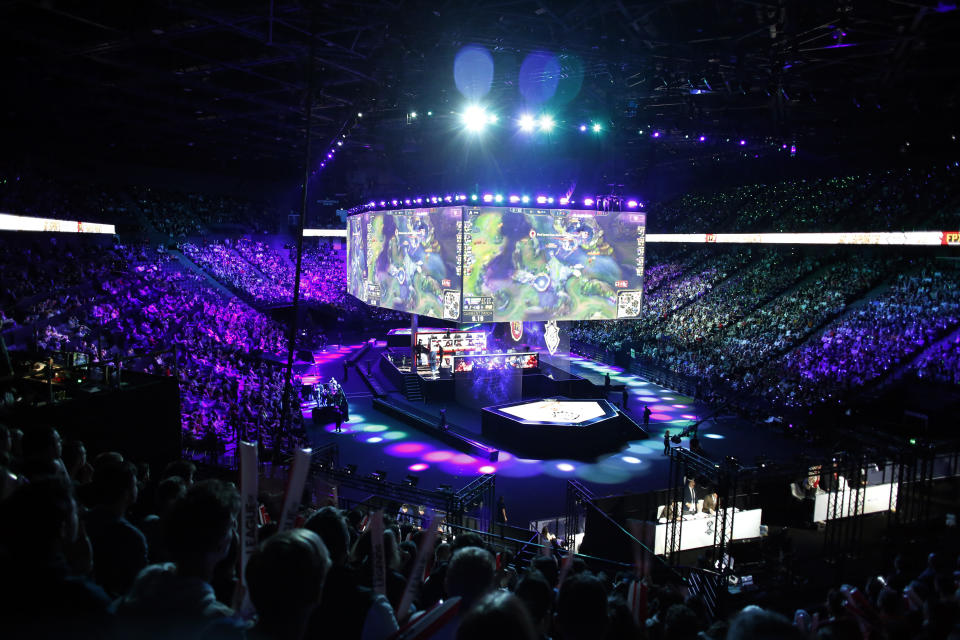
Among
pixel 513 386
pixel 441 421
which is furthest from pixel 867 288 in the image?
pixel 441 421

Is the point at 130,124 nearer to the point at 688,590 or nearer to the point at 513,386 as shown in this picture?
the point at 513,386

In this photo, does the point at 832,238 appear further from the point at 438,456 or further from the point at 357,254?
the point at 357,254

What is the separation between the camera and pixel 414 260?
21391 millimetres

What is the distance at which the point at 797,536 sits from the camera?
11180 mm

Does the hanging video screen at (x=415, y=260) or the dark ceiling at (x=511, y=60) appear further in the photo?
the hanging video screen at (x=415, y=260)

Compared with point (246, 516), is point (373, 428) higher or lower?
lower

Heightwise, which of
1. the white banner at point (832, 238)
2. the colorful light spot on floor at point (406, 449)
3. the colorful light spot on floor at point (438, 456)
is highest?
the white banner at point (832, 238)

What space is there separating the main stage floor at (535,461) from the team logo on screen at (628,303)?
383 cm

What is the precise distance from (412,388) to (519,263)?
7.20 m

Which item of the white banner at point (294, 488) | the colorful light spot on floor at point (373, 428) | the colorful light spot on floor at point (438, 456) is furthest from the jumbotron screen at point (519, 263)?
the white banner at point (294, 488)

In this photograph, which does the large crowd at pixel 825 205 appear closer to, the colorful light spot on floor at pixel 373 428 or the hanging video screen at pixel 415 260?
the hanging video screen at pixel 415 260

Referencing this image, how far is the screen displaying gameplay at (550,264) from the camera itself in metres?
19.7

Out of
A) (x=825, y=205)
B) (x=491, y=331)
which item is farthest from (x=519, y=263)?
(x=825, y=205)

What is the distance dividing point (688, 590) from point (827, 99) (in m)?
16.2
